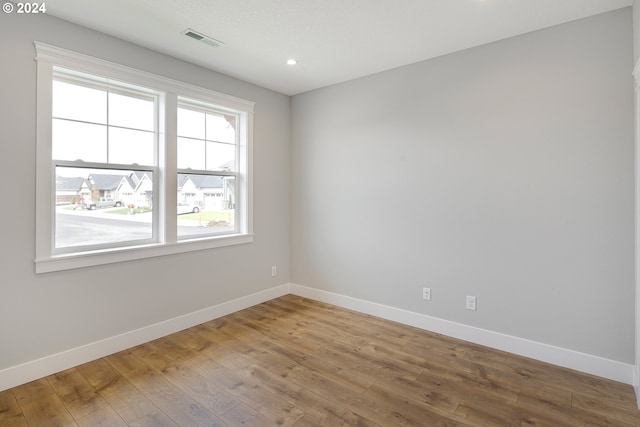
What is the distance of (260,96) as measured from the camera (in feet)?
13.0

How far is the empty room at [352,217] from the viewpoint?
2199 millimetres

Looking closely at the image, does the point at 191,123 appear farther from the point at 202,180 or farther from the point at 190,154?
the point at 202,180

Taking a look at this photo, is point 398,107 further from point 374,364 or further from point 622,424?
point 622,424

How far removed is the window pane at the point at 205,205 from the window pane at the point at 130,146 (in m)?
0.39

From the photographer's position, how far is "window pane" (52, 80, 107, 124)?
8.20 feet

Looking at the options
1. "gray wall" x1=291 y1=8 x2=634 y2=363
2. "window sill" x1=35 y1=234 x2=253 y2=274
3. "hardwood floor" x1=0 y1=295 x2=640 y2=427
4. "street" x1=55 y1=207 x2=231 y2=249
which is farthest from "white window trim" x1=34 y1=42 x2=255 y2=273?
"gray wall" x1=291 y1=8 x2=634 y2=363

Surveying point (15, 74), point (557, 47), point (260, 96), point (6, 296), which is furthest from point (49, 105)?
point (557, 47)

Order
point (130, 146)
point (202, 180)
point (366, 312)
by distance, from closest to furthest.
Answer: point (130, 146) < point (202, 180) < point (366, 312)

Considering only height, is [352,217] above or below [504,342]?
above

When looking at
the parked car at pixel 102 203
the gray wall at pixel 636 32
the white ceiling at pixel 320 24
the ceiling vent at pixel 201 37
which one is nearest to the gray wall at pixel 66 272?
the white ceiling at pixel 320 24

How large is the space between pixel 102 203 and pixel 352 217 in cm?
250

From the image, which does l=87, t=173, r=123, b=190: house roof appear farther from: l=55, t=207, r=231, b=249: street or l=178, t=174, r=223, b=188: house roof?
l=178, t=174, r=223, b=188: house roof

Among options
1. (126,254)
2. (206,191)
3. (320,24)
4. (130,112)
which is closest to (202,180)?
(206,191)

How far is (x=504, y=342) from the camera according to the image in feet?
9.13
